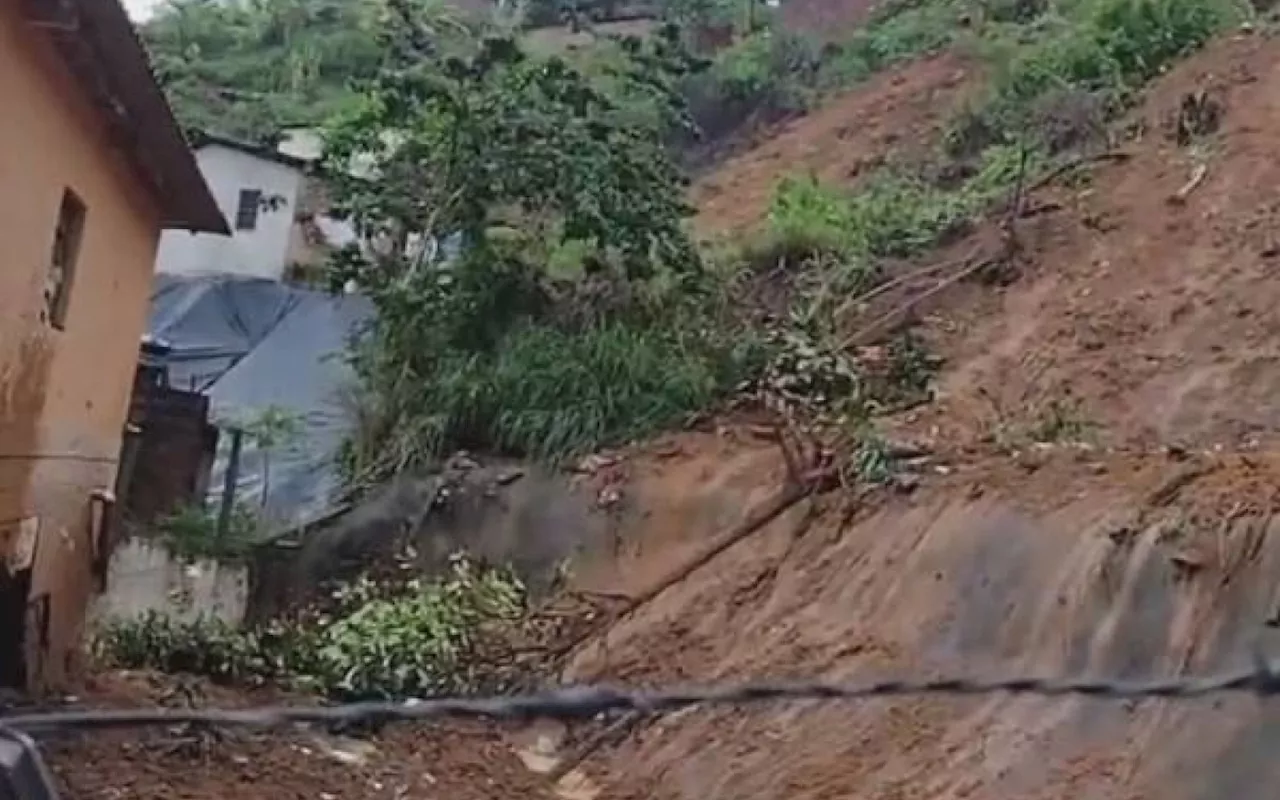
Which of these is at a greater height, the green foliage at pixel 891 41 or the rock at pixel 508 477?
the green foliage at pixel 891 41

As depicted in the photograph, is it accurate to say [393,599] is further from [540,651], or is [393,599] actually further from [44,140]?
[44,140]

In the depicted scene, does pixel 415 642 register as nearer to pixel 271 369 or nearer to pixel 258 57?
pixel 271 369

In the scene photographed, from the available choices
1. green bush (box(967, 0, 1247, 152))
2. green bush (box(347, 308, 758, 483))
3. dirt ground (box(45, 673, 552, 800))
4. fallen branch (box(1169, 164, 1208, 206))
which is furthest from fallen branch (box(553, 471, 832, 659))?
green bush (box(967, 0, 1247, 152))

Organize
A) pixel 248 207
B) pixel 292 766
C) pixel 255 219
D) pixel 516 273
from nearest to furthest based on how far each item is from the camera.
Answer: pixel 292 766
pixel 516 273
pixel 248 207
pixel 255 219

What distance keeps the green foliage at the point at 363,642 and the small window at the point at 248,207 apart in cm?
1055

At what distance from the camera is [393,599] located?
1090 centimetres

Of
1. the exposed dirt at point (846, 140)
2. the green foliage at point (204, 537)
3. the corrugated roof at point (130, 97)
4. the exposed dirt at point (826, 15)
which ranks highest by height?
the exposed dirt at point (826, 15)

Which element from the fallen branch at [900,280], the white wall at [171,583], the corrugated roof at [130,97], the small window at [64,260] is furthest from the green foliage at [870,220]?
the small window at [64,260]

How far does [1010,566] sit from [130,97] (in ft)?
15.0

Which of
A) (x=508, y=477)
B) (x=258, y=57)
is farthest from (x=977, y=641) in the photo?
(x=258, y=57)

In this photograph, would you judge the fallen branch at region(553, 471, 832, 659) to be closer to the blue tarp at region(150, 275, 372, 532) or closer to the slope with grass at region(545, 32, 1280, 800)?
the slope with grass at region(545, 32, 1280, 800)

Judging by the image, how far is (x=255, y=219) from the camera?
70.5 feet

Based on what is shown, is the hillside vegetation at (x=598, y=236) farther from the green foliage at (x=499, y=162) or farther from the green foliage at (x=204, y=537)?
the green foliage at (x=204, y=537)

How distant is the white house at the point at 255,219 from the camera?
21250 millimetres
